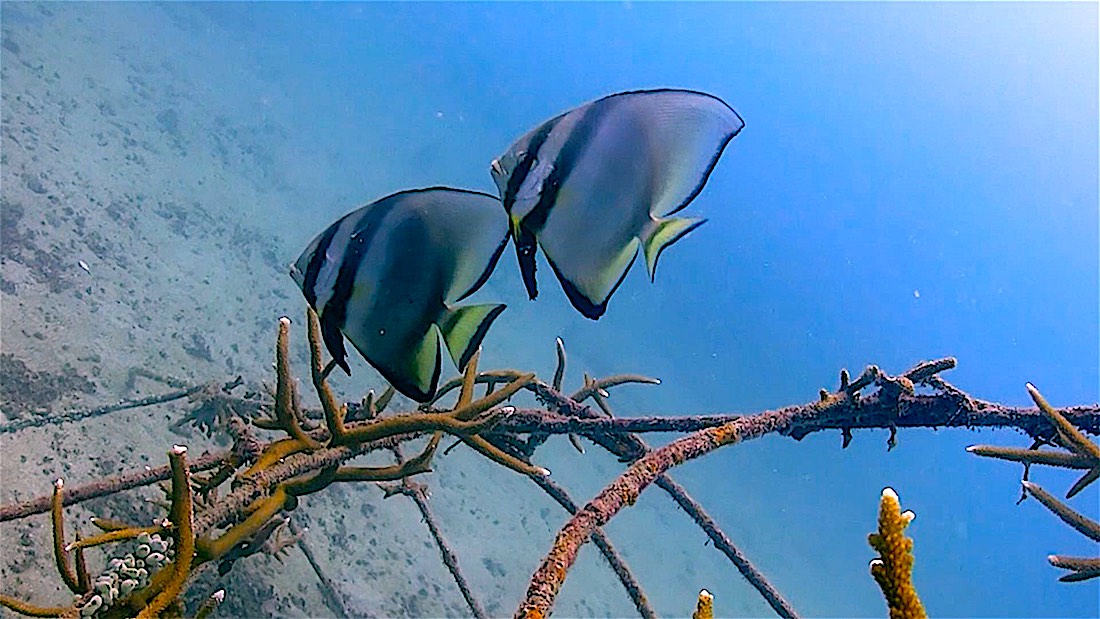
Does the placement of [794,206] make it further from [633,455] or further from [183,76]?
[633,455]

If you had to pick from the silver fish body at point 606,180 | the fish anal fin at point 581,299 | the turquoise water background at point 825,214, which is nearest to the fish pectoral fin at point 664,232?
the silver fish body at point 606,180

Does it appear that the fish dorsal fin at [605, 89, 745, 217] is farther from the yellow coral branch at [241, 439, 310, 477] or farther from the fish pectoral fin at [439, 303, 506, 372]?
the yellow coral branch at [241, 439, 310, 477]

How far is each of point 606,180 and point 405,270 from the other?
424mm

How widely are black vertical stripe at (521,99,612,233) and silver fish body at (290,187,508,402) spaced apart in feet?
0.43

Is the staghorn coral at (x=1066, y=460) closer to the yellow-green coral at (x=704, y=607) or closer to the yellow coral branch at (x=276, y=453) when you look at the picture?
the yellow-green coral at (x=704, y=607)

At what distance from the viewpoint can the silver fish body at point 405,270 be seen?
1346 mm

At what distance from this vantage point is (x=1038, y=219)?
100m

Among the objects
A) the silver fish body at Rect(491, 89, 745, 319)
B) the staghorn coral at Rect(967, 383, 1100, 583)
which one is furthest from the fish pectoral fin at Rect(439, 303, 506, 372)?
the staghorn coral at Rect(967, 383, 1100, 583)

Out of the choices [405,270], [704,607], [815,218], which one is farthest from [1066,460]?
[815,218]

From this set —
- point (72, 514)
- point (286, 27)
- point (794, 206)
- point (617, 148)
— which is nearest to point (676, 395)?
point (72, 514)

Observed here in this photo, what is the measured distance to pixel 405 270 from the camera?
4.46ft

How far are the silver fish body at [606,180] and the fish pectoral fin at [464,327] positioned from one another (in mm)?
125

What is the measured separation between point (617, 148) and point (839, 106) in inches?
4741

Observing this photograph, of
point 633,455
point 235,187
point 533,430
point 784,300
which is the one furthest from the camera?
point 784,300
